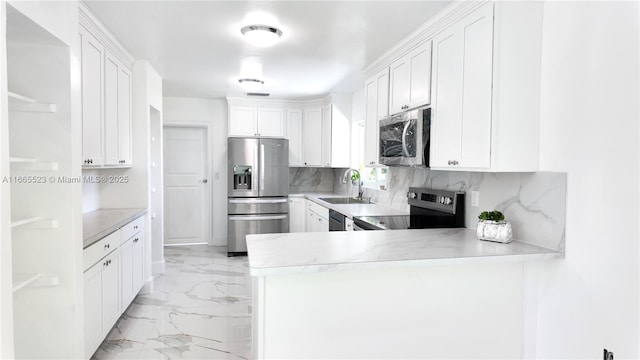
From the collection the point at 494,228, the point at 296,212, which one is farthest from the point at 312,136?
the point at 494,228

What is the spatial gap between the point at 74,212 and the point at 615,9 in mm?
2885

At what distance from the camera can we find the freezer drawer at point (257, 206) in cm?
552

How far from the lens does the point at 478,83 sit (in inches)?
Answer: 85.0

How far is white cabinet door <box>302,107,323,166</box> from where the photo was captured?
5.91 meters

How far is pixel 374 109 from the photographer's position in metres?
3.63

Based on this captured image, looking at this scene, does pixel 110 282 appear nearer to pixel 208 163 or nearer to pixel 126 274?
pixel 126 274

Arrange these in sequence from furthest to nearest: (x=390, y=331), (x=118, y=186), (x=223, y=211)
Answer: (x=223, y=211) < (x=118, y=186) < (x=390, y=331)

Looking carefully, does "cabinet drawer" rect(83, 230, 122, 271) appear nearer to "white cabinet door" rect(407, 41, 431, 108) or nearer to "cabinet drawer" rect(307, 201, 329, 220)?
"cabinet drawer" rect(307, 201, 329, 220)

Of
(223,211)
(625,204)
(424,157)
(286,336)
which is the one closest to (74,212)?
(286,336)

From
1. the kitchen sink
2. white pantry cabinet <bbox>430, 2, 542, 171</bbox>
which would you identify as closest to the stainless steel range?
white pantry cabinet <bbox>430, 2, 542, 171</bbox>

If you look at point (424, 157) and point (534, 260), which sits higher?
point (424, 157)

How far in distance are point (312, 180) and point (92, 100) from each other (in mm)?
3962

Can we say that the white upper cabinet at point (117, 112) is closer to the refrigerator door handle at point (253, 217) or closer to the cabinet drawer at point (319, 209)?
the refrigerator door handle at point (253, 217)

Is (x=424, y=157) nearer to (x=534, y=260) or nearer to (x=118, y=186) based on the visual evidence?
(x=534, y=260)
